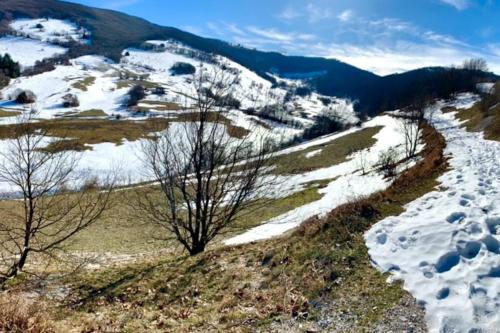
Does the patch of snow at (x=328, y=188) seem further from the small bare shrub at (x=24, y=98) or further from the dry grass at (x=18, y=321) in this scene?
the small bare shrub at (x=24, y=98)

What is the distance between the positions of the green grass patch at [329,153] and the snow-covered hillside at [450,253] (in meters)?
34.1

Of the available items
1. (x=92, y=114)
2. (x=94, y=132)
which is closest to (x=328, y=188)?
(x=94, y=132)

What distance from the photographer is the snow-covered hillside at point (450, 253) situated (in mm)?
7262

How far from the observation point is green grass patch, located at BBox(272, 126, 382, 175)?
5298 centimetres

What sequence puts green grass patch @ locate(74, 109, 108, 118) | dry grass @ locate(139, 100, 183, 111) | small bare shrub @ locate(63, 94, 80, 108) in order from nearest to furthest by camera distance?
green grass patch @ locate(74, 109, 108, 118), small bare shrub @ locate(63, 94, 80, 108), dry grass @ locate(139, 100, 183, 111)

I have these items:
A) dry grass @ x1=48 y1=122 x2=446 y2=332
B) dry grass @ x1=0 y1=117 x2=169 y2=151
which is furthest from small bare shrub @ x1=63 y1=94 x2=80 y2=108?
dry grass @ x1=48 y1=122 x2=446 y2=332

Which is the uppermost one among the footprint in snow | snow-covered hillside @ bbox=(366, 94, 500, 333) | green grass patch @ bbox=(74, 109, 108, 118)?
the footprint in snow

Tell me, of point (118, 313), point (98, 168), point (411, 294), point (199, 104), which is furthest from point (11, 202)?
point (411, 294)

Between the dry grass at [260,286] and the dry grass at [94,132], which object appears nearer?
the dry grass at [260,286]

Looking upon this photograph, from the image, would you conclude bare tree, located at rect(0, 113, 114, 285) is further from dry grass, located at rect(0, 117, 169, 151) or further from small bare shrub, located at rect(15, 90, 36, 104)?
small bare shrub, located at rect(15, 90, 36, 104)

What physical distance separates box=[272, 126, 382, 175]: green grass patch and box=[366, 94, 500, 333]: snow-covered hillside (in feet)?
112

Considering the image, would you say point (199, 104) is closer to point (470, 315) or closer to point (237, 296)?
point (237, 296)

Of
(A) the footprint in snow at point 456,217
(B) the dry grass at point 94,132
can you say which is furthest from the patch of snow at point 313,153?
(A) the footprint in snow at point 456,217

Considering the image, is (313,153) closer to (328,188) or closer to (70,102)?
(328,188)
